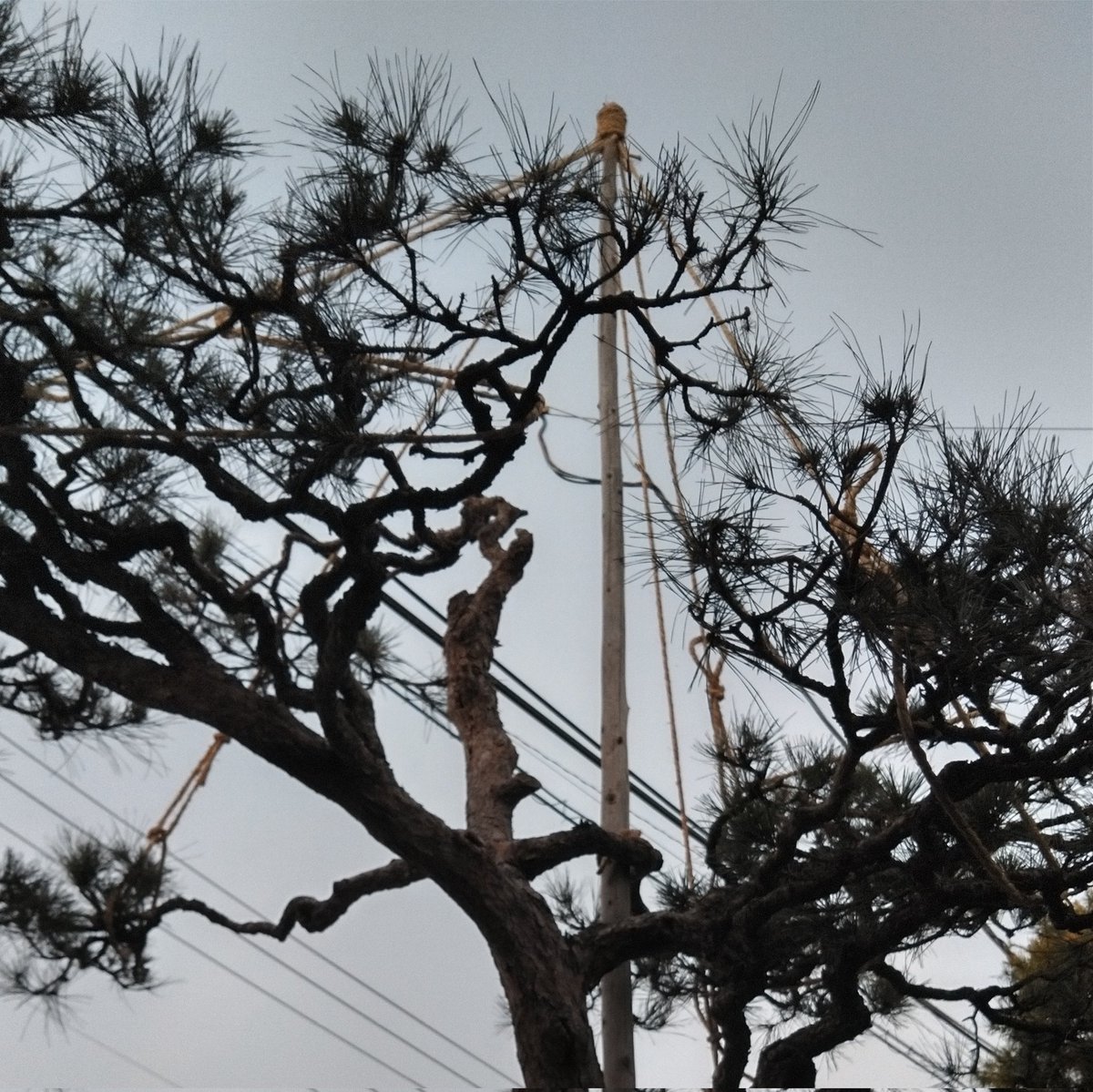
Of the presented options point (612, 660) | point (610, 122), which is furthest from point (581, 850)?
point (610, 122)

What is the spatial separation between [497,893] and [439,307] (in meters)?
0.76

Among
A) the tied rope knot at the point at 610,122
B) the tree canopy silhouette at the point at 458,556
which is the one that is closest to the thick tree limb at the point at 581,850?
the tree canopy silhouette at the point at 458,556

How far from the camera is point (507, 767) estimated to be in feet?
6.48

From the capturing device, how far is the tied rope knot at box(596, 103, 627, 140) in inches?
88.5

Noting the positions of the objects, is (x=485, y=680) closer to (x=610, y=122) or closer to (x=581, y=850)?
(x=581, y=850)

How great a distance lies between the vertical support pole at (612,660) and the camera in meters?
1.77

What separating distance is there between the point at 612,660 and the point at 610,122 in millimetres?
1011

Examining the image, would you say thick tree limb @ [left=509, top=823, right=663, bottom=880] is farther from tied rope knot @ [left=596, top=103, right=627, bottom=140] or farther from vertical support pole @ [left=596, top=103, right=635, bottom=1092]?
tied rope knot @ [left=596, top=103, right=627, bottom=140]

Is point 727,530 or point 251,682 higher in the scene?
point 251,682

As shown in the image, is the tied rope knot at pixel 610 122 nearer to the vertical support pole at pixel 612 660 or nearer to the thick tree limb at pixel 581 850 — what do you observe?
the vertical support pole at pixel 612 660

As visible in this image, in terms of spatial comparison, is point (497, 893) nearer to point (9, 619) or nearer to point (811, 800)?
point (811, 800)

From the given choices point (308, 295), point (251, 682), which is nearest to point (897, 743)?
point (308, 295)

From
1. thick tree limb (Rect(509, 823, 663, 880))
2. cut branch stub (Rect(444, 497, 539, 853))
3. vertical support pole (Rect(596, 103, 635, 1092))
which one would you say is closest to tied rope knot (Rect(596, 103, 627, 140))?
vertical support pole (Rect(596, 103, 635, 1092))

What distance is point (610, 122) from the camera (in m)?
2.29
